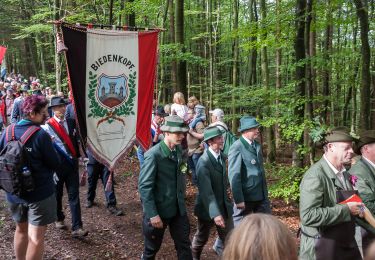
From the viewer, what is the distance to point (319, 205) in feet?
10.5

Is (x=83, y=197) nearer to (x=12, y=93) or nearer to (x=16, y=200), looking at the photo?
(x=16, y=200)

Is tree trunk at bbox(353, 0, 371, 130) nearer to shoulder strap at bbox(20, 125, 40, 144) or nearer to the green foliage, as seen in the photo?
the green foliage

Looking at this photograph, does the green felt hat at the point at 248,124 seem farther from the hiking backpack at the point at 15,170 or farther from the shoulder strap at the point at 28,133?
the hiking backpack at the point at 15,170

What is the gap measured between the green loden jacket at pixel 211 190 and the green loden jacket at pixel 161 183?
15.3 inches

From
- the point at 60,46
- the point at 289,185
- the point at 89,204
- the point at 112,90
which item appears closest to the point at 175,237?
the point at 112,90

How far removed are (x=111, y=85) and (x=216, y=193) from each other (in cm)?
261

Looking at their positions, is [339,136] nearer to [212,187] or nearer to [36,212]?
[212,187]

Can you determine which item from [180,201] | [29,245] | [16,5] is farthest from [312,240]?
[16,5]

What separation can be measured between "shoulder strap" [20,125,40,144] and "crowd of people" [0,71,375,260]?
3cm

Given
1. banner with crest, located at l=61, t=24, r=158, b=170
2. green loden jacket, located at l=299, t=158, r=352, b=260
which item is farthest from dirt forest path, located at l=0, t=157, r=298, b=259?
green loden jacket, located at l=299, t=158, r=352, b=260

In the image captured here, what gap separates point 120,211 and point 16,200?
9.83 ft

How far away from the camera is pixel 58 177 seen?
19.9 ft

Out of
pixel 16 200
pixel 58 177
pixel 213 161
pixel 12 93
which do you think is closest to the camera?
pixel 16 200

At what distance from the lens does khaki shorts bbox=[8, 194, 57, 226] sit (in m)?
4.20
